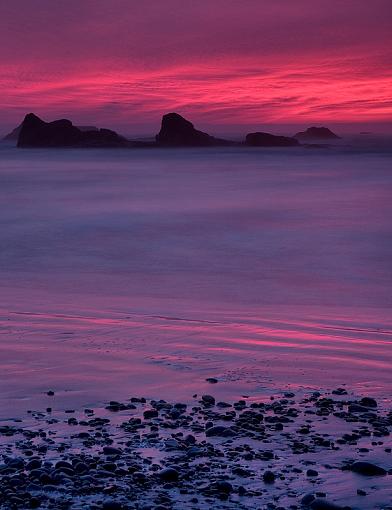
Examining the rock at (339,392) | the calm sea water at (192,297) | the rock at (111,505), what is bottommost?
the calm sea water at (192,297)

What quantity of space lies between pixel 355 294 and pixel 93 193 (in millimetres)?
34629

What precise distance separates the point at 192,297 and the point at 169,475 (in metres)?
7.84

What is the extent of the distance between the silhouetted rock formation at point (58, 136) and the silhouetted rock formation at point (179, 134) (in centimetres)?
814

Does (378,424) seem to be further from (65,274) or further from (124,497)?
(65,274)

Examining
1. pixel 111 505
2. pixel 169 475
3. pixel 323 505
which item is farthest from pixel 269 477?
pixel 111 505

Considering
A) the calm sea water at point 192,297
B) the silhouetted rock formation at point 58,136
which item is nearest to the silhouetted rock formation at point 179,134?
the silhouetted rock formation at point 58,136

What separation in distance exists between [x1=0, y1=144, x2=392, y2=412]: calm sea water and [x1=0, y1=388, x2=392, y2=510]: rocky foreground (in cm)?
70

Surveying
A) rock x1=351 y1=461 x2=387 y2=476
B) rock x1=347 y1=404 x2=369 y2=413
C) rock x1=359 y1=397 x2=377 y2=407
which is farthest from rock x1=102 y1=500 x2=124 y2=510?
rock x1=359 y1=397 x2=377 y2=407

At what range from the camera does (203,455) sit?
17.6 ft

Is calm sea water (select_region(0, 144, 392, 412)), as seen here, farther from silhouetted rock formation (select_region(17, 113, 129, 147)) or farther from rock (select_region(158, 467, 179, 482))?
silhouetted rock formation (select_region(17, 113, 129, 147))

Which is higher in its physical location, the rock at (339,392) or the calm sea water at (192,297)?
the rock at (339,392)

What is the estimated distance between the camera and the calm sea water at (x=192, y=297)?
25.5 feet

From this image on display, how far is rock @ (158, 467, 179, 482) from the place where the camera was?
16.3 feet

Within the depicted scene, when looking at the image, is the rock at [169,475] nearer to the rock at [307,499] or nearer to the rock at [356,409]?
the rock at [307,499]
